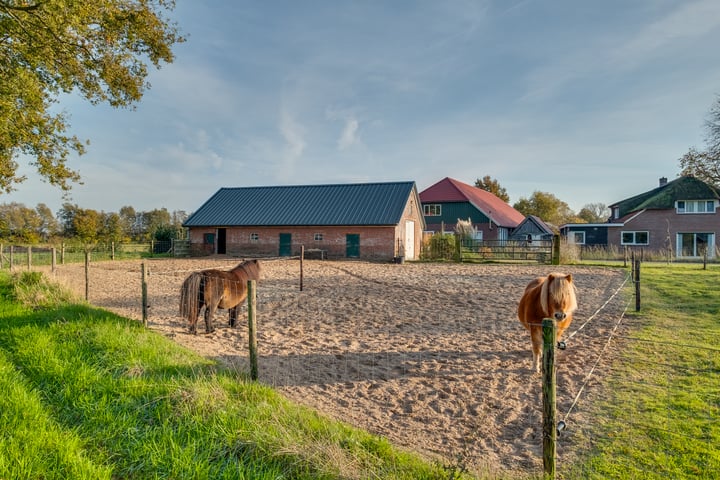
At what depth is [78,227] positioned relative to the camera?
34812 millimetres

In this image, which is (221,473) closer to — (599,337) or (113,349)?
(113,349)

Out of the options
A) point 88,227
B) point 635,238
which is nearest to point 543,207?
point 635,238

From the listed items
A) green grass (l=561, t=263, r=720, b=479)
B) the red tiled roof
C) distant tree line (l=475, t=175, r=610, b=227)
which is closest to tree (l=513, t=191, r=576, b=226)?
distant tree line (l=475, t=175, r=610, b=227)

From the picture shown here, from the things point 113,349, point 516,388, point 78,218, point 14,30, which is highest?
point 14,30

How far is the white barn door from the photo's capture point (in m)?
26.6

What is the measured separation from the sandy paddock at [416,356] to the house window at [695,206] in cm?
2500

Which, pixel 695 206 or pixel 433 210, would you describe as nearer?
pixel 695 206

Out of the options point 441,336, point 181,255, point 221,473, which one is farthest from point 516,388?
point 181,255

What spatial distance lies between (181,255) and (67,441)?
2766 centimetres

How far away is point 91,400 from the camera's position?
386 cm

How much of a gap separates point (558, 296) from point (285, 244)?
23.3 m

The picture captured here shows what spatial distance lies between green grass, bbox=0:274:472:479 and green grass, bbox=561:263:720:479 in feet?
5.32

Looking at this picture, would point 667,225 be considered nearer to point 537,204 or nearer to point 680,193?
point 680,193

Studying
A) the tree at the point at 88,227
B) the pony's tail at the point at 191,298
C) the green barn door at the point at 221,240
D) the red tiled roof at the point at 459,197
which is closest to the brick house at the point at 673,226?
the red tiled roof at the point at 459,197
